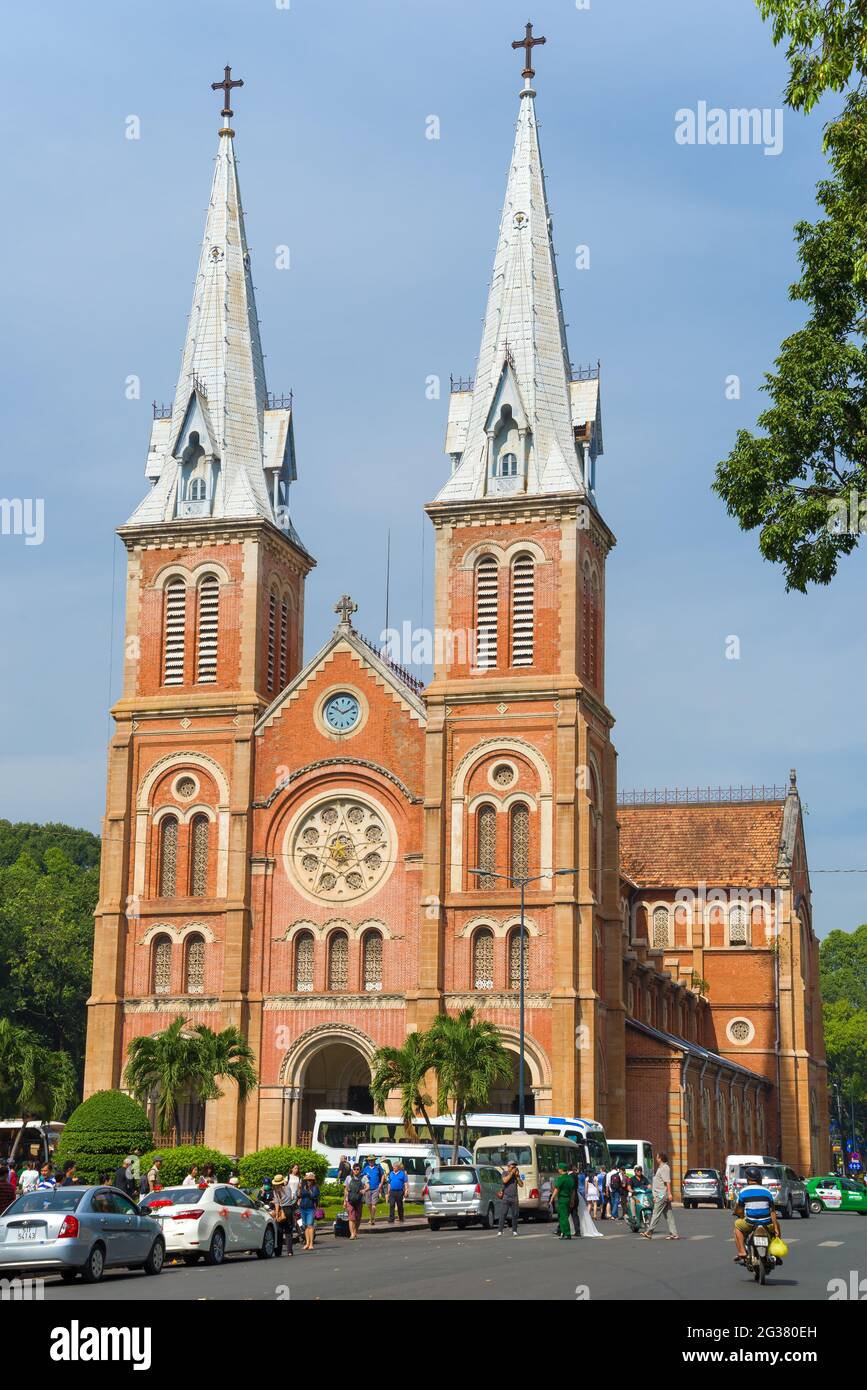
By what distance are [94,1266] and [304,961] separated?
39060 mm

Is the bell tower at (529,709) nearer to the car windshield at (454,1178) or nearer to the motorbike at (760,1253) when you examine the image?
the car windshield at (454,1178)

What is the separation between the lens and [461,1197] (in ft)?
147

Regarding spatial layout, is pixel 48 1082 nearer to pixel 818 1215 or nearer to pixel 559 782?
pixel 559 782

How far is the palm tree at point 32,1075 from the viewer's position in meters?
69.0

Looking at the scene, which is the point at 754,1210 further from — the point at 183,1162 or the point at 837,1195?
the point at 837,1195

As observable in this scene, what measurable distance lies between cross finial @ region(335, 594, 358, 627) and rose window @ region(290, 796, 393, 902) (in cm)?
665

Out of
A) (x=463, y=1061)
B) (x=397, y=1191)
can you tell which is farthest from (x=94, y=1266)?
(x=463, y=1061)

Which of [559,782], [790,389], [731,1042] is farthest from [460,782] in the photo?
[790,389]

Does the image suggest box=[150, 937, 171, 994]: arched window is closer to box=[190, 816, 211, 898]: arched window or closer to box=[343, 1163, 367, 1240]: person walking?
box=[190, 816, 211, 898]: arched window

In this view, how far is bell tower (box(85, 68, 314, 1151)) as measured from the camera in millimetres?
68312

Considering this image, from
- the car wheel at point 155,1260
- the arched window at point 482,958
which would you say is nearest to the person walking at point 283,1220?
the car wheel at point 155,1260

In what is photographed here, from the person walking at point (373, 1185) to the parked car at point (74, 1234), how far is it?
18.5 metres

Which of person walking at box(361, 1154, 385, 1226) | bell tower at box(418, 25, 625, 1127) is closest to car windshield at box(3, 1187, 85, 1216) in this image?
person walking at box(361, 1154, 385, 1226)

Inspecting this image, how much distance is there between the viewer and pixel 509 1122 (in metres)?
59.9
